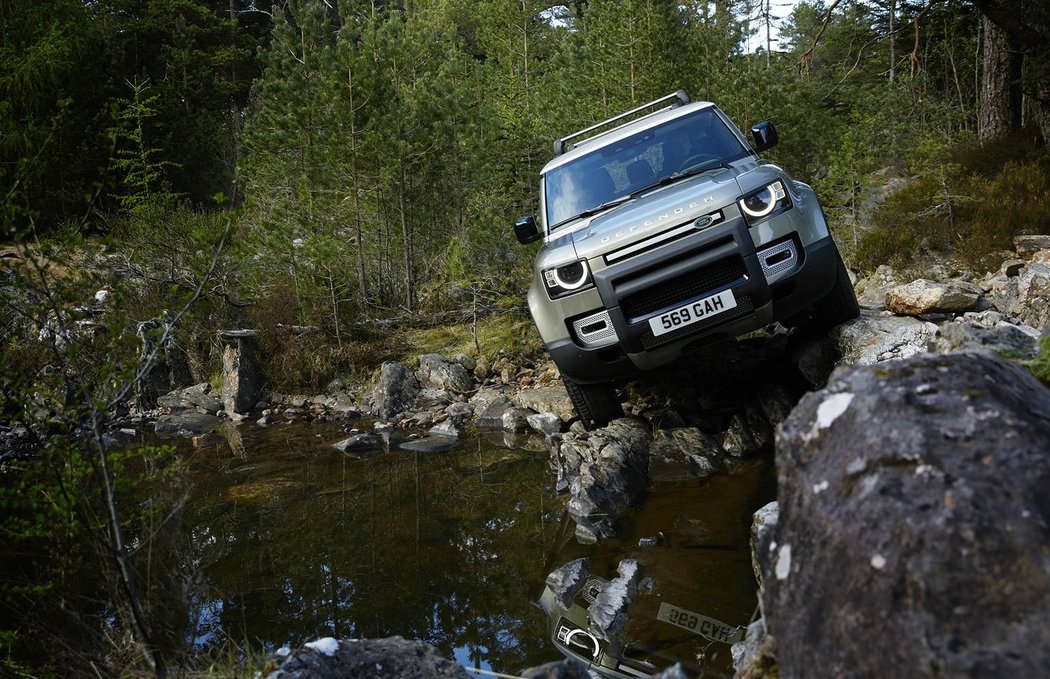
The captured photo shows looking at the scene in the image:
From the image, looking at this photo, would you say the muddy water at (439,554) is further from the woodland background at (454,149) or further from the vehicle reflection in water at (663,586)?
the woodland background at (454,149)

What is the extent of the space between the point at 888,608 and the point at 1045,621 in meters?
0.26

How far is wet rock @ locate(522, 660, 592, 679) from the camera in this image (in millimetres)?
2554

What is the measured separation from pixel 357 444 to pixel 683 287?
4.22 metres

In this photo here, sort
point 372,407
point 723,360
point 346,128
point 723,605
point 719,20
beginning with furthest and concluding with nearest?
point 719,20
point 346,128
point 372,407
point 723,360
point 723,605

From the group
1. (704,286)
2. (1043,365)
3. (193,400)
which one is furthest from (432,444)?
(1043,365)

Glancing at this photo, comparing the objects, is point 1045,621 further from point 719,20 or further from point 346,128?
point 719,20

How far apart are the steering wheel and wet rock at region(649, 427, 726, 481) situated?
202cm

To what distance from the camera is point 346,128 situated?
12.2 metres

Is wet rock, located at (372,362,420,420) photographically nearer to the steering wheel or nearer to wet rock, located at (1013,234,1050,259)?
the steering wheel

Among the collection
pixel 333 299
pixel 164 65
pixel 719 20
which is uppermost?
pixel 164 65

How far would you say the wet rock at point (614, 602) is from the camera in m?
3.50

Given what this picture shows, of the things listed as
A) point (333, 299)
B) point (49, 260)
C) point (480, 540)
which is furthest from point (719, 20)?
point (49, 260)

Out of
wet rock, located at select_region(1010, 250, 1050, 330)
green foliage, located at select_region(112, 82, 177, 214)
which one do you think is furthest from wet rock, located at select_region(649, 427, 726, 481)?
green foliage, located at select_region(112, 82, 177, 214)

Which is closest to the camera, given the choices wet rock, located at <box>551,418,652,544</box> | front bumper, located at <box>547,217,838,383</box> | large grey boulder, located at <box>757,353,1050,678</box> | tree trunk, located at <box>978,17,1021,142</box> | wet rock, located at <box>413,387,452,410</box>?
large grey boulder, located at <box>757,353,1050,678</box>
